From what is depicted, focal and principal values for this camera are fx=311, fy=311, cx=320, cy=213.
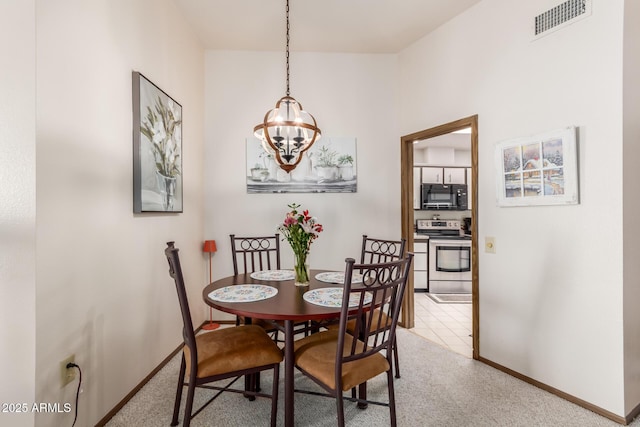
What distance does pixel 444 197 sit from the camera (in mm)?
5469

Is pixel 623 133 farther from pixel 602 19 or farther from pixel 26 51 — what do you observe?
pixel 26 51

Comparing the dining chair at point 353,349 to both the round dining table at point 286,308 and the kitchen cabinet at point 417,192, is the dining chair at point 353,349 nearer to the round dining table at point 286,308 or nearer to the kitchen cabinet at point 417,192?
the round dining table at point 286,308

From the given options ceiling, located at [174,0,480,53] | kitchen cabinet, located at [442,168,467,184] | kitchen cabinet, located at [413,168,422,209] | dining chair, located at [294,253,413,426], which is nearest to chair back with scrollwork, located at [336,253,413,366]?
dining chair, located at [294,253,413,426]

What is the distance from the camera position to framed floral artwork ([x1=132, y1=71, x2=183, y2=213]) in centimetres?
212

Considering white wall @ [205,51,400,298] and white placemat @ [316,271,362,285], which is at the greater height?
white wall @ [205,51,400,298]

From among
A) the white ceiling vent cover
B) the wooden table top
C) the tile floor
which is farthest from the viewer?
the tile floor

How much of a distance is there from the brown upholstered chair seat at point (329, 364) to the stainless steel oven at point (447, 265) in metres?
3.46

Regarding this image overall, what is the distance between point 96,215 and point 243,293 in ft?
3.08

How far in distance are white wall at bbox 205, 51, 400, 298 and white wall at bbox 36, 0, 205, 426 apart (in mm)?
870

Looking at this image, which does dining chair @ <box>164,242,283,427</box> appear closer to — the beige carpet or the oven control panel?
the beige carpet

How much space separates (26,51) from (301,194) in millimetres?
2610


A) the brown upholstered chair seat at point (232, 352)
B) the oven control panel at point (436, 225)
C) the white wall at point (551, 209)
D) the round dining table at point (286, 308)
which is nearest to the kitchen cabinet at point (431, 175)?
the oven control panel at point (436, 225)

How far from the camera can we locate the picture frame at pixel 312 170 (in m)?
3.49

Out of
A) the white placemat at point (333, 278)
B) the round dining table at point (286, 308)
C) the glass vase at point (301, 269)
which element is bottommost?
the round dining table at point (286, 308)
